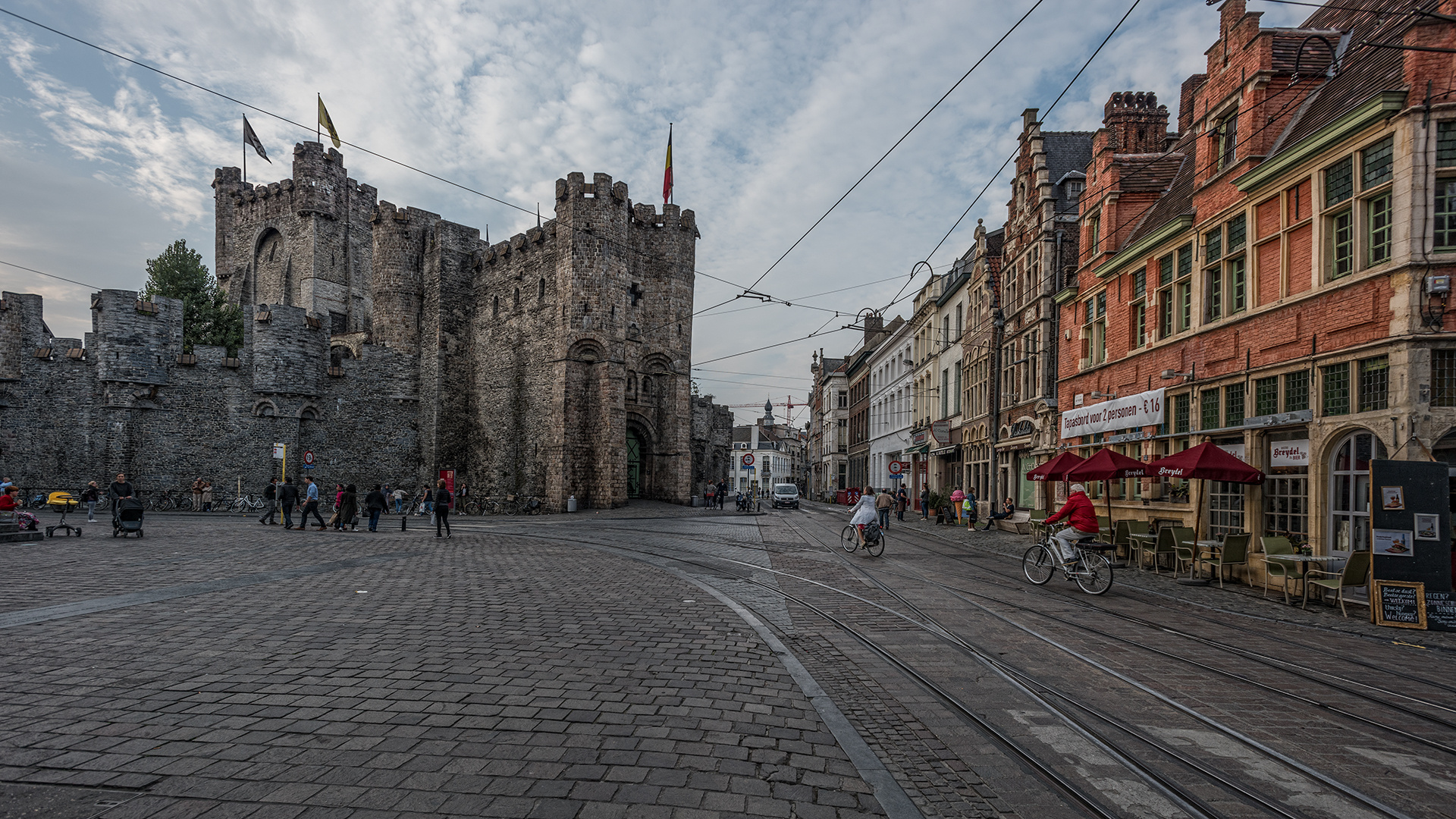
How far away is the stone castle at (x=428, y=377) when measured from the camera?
3052cm

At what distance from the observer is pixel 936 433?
28672mm

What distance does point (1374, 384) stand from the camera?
10172 mm

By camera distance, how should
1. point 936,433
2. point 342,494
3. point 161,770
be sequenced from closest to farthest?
point 161,770, point 342,494, point 936,433

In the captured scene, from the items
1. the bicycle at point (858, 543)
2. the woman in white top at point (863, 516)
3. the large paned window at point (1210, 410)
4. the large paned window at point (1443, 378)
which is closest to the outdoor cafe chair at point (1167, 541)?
the large paned window at point (1210, 410)

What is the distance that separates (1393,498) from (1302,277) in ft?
14.3

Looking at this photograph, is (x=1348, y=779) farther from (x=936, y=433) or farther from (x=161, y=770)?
(x=936, y=433)

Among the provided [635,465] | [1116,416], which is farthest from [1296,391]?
[635,465]

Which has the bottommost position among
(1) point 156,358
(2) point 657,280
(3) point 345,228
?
(1) point 156,358

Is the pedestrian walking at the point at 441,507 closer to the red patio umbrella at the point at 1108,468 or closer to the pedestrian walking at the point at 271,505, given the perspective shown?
the pedestrian walking at the point at 271,505

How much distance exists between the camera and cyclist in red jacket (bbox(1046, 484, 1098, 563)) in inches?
432

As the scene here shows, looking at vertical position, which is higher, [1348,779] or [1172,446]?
[1172,446]

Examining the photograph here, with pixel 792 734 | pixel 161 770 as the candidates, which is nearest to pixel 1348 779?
pixel 792 734

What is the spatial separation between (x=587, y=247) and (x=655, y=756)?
32.4 metres

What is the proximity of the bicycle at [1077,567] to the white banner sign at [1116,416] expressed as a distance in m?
5.79
